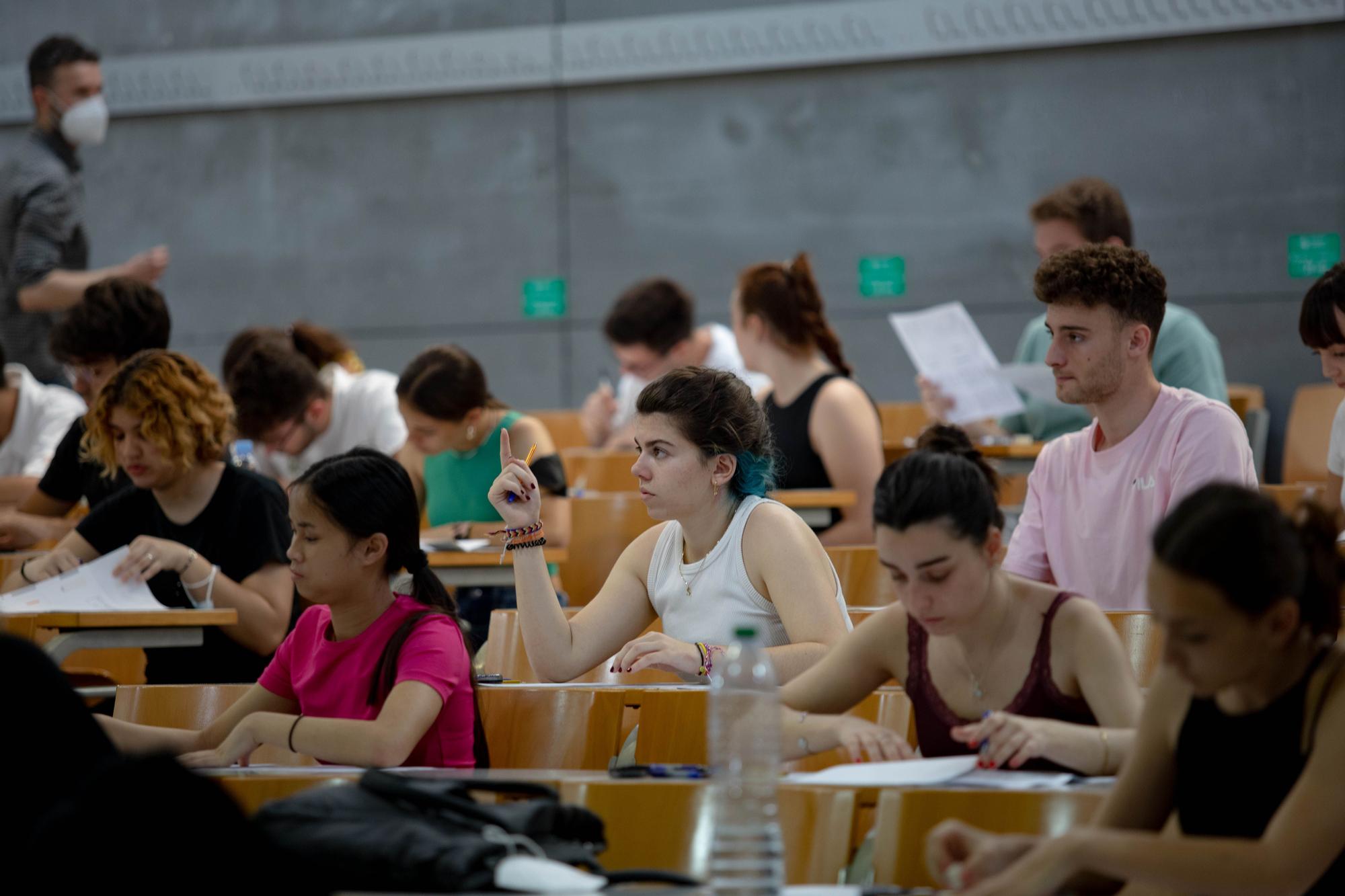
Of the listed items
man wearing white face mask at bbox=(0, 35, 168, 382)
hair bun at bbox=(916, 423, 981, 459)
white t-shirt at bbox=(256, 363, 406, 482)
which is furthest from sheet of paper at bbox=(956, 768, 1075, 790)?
man wearing white face mask at bbox=(0, 35, 168, 382)

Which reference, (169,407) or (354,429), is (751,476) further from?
(354,429)

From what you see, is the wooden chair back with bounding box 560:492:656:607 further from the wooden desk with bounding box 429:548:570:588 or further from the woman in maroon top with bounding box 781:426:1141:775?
the woman in maroon top with bounding box 781:426:1141:775

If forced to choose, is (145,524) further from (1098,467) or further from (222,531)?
(1098,467)

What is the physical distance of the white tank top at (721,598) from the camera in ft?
9.96

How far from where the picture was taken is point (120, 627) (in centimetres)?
351

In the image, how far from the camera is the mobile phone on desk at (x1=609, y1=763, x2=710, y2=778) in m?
2.11

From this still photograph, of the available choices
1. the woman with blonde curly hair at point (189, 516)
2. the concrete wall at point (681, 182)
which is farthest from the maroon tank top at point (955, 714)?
the concrete wall at point (681, 182)

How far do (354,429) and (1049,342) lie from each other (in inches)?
97.7

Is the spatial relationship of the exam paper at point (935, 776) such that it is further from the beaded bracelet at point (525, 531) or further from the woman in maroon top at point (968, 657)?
the beaded bracelet at point (525, 531)

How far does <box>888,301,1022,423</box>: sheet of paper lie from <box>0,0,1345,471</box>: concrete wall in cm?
194

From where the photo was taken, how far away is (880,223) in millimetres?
7277

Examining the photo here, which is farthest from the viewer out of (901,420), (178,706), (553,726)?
(901,420)

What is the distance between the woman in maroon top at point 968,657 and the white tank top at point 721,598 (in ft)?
2.11

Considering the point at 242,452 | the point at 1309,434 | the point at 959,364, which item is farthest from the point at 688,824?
the point at 1309,434
